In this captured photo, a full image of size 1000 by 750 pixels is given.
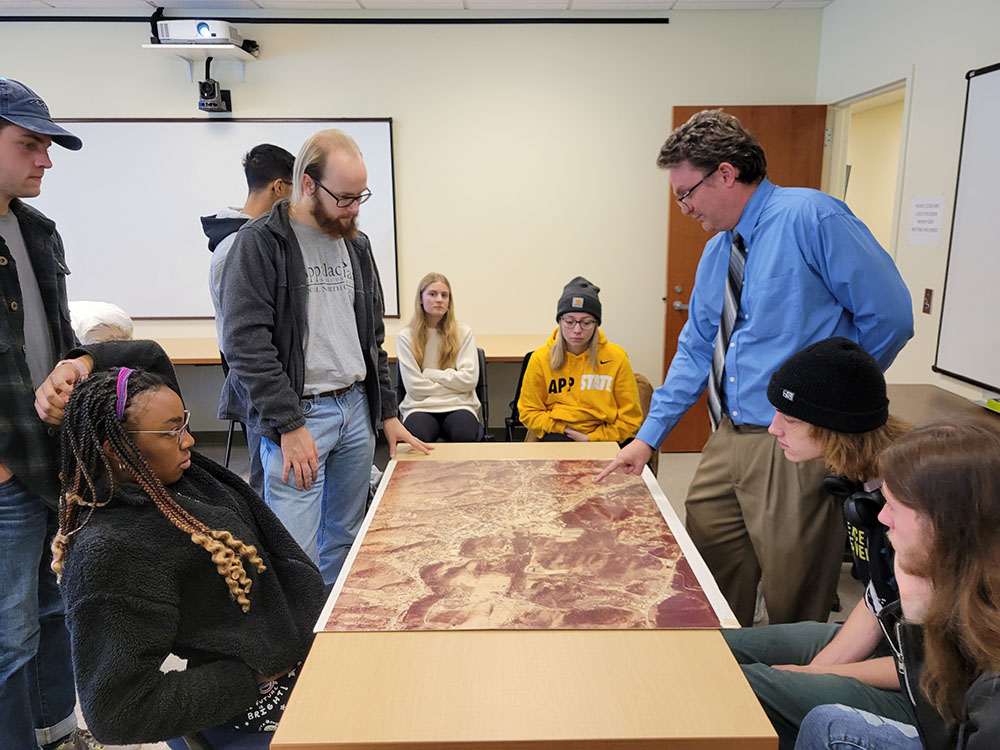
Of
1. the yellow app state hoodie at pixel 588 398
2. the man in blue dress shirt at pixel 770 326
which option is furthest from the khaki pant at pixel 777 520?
the yellow app state hoodie at pixel 588 398

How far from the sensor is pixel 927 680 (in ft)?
3.28

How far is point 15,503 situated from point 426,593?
96 centimetres

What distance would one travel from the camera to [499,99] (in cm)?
423

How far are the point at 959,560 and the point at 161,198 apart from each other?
4496mm

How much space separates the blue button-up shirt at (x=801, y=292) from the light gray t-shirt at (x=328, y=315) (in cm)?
102

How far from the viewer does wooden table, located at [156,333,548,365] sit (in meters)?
3.87

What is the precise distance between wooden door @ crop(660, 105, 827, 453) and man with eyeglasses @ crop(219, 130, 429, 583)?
96.3 inches

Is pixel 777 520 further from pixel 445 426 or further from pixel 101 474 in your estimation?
pixel 445 426

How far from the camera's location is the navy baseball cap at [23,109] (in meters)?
1.44

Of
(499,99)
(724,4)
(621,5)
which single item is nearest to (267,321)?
(499,99)

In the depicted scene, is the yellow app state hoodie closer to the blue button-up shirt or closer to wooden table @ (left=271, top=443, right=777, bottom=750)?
the blue button-up shirt

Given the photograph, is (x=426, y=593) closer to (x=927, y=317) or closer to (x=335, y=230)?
(x=335, y=230)

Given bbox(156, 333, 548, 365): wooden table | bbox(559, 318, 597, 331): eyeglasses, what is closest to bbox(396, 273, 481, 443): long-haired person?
bbox(156, 333, 548, 365): wooden table

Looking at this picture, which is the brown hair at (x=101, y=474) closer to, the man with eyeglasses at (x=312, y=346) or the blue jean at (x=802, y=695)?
the man with eyeglasses at (x=312, y=346)
